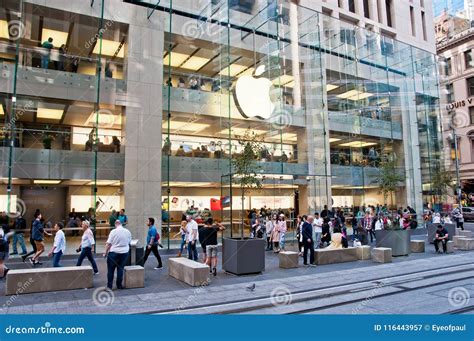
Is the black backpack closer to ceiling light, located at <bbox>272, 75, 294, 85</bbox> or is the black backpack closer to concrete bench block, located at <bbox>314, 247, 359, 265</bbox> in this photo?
concrete bench block, located at <bbox>314, 247, 359, 265</bbox>

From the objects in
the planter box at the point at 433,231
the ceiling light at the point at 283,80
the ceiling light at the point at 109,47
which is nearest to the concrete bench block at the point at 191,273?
the planter box at the point at 433,231

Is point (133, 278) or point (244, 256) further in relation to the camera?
point (244, 256)

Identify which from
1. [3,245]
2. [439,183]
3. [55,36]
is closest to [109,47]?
[55,36]

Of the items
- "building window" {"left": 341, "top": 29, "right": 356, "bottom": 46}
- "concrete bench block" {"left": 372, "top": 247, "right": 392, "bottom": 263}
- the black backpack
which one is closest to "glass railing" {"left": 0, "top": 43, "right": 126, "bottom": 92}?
the black backpack

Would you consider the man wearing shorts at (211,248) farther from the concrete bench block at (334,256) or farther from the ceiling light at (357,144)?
the ceiling light at (357,144)
